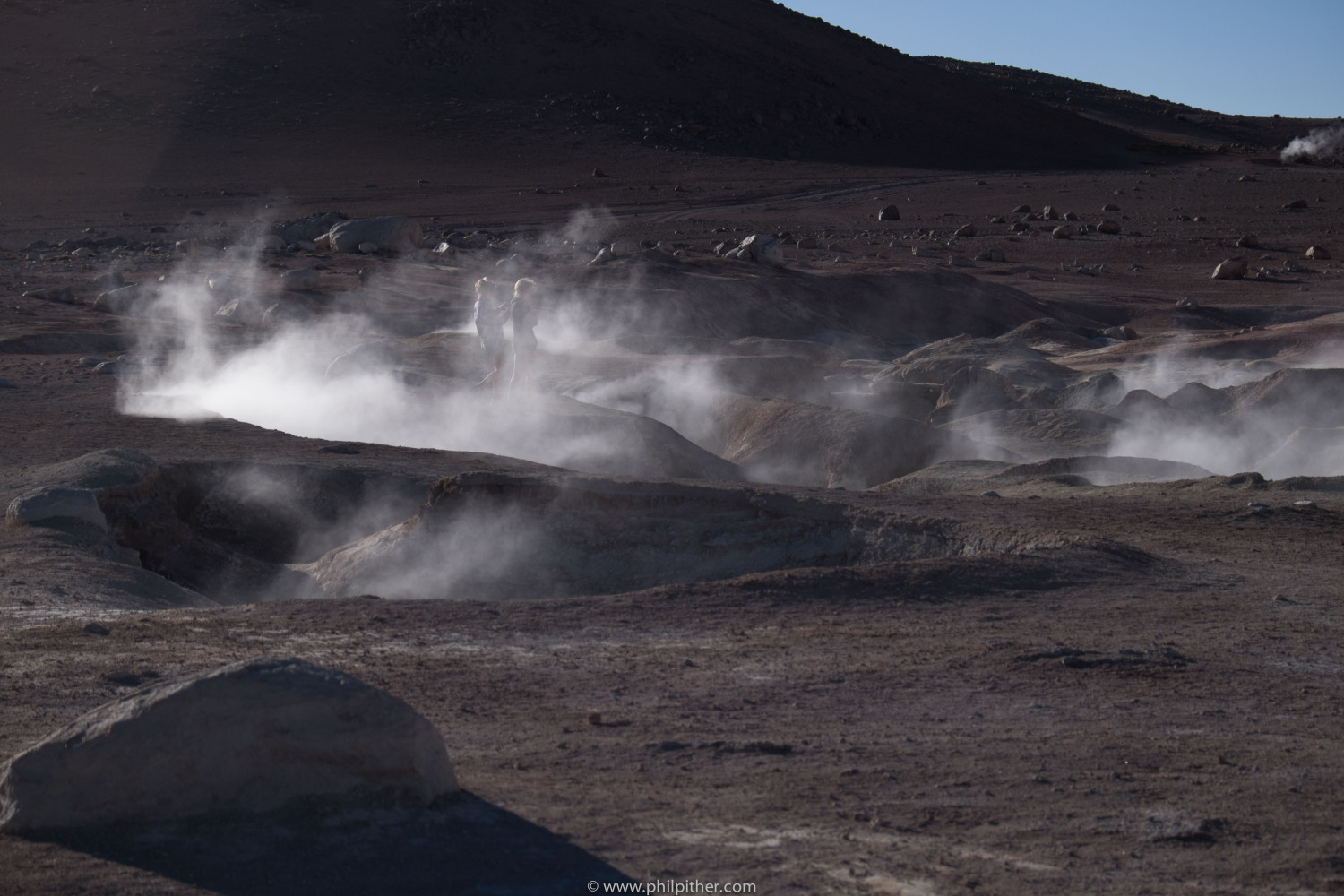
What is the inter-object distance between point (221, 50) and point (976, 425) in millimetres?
41684

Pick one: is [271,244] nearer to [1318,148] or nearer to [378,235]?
[378,235]

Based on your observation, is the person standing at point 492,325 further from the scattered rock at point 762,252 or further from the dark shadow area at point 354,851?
the scattered rock at point 762,252

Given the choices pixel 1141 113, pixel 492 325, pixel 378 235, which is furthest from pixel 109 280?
pixel 1141 113

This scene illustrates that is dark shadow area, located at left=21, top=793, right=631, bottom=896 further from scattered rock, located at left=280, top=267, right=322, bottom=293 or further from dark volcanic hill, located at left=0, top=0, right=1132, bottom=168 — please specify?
dark volcanic hill, located at left=0, top=0, right=1132, bottom=168

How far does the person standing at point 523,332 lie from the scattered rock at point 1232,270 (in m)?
19.2

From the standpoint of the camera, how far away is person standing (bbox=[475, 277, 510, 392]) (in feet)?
37.7

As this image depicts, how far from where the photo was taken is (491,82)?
1897 inches

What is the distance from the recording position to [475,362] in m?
13.6

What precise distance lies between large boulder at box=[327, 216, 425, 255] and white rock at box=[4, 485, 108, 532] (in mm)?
16969

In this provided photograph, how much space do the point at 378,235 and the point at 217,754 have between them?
22.3 metres

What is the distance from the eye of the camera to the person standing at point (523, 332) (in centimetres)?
1133

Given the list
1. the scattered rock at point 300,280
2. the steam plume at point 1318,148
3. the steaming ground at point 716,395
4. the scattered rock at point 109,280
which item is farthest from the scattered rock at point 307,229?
the steam plume at point 1318,148

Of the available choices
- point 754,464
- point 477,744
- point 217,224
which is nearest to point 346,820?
point 477,744

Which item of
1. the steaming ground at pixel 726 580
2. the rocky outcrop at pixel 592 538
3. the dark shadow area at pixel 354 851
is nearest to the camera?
the dark shadow area at pixel 354 851
